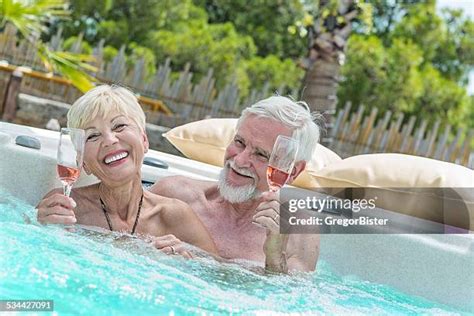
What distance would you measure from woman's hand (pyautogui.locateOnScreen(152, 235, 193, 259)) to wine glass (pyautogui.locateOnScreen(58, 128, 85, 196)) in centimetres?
36

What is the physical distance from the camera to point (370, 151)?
6.84 metres

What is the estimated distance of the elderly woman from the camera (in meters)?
2.31

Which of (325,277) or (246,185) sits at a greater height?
(246,185)

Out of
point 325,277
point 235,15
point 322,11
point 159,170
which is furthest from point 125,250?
point 235,15

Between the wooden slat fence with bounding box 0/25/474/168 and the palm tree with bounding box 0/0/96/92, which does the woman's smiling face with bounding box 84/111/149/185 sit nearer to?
the palm tree with bounding box 0/0/96/92

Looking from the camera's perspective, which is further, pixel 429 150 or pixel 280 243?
pixel 429 150

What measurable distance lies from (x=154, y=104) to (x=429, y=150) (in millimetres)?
2365

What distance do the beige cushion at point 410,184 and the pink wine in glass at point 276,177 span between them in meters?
1.04

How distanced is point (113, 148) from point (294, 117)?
1.77 feet

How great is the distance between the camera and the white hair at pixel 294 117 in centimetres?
248

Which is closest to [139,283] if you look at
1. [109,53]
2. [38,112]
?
[38,112]

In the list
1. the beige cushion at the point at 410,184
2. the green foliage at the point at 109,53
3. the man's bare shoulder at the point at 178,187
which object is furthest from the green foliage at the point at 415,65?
the man's bare shoulder at the point at 178,187

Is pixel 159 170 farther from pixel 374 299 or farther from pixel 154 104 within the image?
pixel 154 104

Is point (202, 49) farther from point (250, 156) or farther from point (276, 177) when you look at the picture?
point (276, 177)
